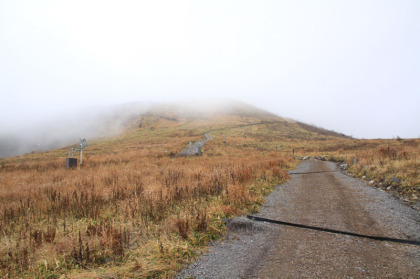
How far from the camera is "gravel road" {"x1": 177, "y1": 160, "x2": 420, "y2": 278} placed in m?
3.11

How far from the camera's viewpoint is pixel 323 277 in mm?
2947

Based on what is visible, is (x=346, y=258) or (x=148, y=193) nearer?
(x=346, y=258)

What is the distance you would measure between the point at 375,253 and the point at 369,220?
2072mm

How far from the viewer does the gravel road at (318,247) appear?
3113 millimetres

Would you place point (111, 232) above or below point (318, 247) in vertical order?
above

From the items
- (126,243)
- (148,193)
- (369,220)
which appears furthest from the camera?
(148,193)

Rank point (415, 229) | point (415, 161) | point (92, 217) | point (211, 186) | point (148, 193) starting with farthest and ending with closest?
1. point (415, 161)
2. point (211, 186)
3. point (148, 193)
4. point (92, 217)
5. point (415, 229)

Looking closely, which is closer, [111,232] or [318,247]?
[318,247]

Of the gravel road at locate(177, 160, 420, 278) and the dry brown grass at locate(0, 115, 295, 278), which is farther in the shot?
the dry brown grass at locate(0, 115, 295, 278)

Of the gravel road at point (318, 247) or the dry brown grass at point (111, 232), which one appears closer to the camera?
the gravel road at point (318, 247)

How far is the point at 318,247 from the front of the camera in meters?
3.86

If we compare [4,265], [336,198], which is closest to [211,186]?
[336,198]

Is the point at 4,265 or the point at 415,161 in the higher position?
the point at 415,161

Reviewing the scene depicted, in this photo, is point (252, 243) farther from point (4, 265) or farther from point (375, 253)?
point (4, 265)
